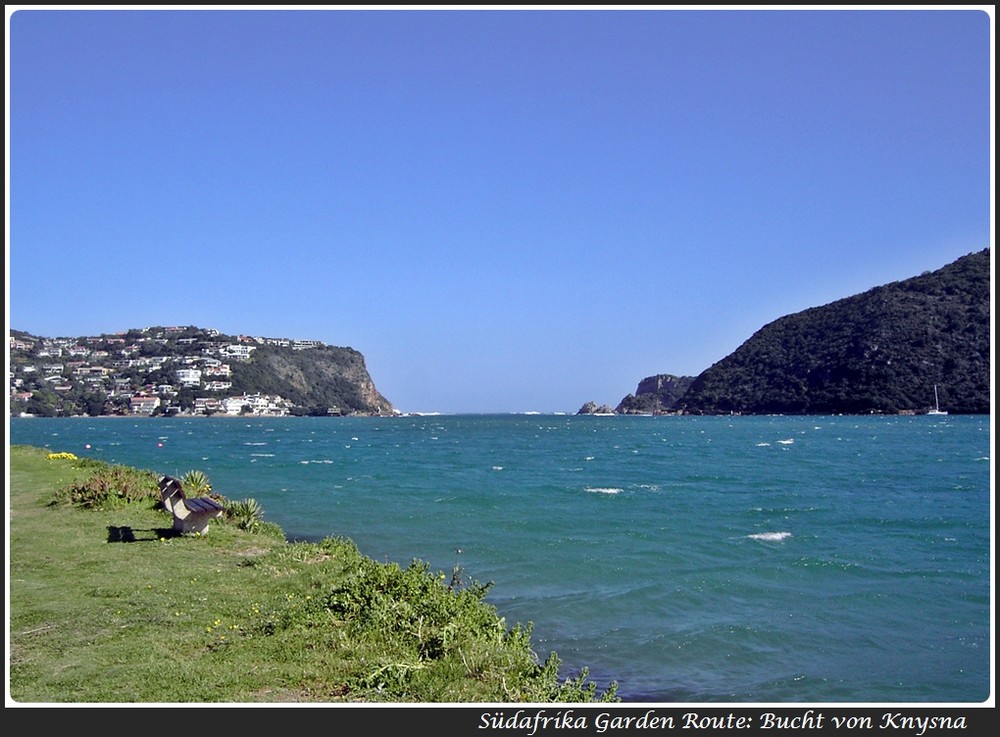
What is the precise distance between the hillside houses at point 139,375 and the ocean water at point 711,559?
289ft

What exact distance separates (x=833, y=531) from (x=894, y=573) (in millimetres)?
5338

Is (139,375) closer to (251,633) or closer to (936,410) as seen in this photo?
(936,410)

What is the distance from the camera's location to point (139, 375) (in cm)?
15425

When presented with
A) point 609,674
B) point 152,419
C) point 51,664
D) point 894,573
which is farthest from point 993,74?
point 152,419

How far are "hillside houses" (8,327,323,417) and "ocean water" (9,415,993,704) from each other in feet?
289

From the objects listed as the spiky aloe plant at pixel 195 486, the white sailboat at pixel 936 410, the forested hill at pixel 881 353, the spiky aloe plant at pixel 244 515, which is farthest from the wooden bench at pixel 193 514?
the white sailboat at pixel 936 410

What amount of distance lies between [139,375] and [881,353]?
135 metres

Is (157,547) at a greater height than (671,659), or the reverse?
(157,547)

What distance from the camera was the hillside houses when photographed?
4486 inches

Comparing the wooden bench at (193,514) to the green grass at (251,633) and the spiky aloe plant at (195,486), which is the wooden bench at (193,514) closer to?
the green grass at (251,633)

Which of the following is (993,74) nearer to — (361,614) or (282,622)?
(361,614)

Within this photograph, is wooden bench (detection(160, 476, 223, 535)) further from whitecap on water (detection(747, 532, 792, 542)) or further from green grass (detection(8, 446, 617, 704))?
whitecap on water (detection(747, 532, 792, 542))
